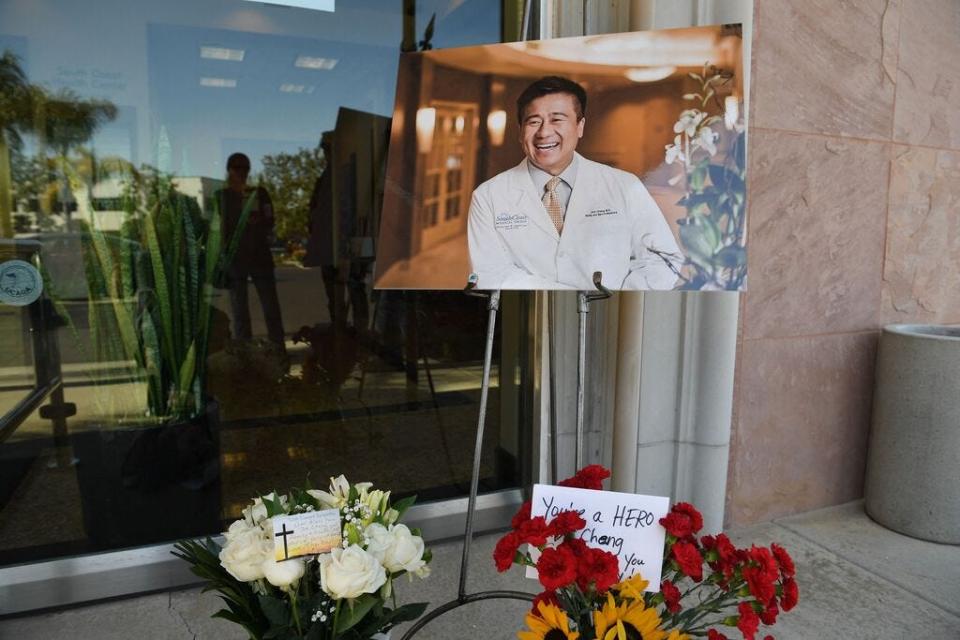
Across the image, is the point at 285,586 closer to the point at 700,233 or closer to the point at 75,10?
the point at 700,233

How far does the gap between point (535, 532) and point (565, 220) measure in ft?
3.07

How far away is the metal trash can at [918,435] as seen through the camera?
8.86 ft

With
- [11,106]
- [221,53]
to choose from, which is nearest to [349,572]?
[11,106]

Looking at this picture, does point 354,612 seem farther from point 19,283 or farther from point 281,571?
point 19,283

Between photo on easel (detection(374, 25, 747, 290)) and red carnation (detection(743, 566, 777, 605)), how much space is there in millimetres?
866

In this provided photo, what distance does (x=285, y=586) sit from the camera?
1.19 m

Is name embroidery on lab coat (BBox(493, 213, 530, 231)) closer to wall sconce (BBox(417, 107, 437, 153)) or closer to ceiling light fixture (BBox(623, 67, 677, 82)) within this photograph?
wall sconce (BBox(417, 107, 437, 153))

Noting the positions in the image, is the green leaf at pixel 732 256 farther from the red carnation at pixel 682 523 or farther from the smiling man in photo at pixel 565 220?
the red carnation at pixel 682 523

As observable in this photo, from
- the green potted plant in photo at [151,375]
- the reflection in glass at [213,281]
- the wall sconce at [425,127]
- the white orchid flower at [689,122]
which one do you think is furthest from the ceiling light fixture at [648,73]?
the green potted plant in photo at [151,375]

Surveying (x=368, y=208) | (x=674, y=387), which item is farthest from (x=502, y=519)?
(x=368, y=208)

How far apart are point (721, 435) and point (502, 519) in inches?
39.1

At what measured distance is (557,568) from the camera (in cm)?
128

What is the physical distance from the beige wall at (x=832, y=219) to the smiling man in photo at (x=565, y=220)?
1.06m

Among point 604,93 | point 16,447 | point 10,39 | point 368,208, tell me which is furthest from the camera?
point 368,208
